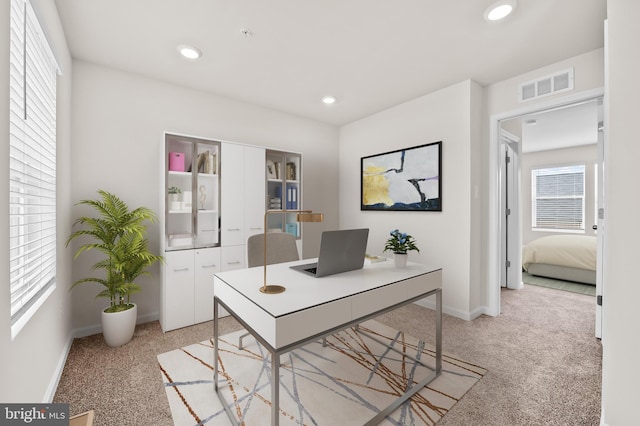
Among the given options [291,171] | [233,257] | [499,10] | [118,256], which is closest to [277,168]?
[291,171]

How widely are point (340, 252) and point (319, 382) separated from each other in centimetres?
96

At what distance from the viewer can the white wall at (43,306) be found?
1.09 metres

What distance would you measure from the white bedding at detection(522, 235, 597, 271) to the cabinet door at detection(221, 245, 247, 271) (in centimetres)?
479

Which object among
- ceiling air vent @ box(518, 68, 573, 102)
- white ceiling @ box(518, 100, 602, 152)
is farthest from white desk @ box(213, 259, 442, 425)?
white ceiling @ box(518, 100, 602, 152)

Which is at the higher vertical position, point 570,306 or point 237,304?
point 237,304

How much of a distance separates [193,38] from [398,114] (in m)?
2.55

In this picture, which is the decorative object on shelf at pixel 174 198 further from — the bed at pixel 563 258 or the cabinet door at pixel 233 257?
the bed at pixel 563 258

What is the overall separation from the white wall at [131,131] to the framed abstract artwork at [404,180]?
1692mm

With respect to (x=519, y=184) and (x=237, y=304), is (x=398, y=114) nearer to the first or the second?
(x=519, y=184)

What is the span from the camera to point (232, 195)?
305 cm

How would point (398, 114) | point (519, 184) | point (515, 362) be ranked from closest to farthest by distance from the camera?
point (515, 362) → point (398, 114) → point (519, 184)

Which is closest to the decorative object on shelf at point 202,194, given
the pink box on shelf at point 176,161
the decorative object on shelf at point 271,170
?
the pink box on shelf at point 176,161

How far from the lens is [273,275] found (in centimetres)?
175

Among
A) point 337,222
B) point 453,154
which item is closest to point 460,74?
point 453,154
